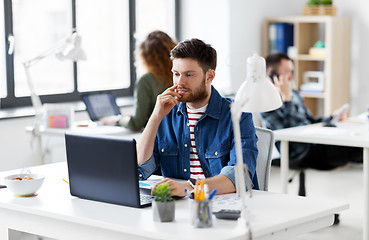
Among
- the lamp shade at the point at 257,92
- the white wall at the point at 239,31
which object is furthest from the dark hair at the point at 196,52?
the white wall at the point at 239,31

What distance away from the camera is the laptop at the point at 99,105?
4445 mm

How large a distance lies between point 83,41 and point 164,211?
145 inches

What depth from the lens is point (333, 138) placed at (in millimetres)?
3775

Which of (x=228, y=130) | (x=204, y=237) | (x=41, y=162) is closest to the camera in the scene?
(x=204, y=237)

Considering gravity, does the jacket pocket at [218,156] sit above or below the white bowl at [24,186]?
above

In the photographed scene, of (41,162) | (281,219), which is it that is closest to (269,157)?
(281,219)

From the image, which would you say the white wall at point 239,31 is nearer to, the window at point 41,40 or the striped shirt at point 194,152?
the window at point 41,40

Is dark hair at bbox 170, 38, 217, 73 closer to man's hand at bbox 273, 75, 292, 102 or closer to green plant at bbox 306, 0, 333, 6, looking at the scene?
man's hand at bbox 273, 75, 292, 102

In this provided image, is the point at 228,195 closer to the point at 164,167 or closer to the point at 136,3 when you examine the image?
the point at 164,167

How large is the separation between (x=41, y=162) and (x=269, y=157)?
6.46ft

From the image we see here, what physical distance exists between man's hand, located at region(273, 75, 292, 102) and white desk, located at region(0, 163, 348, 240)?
2221mm

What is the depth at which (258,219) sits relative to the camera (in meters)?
2.07

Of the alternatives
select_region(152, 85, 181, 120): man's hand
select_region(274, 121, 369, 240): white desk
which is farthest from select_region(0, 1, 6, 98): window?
select_region(152, 85, 181, 120): man's hand

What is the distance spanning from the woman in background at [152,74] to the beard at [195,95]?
60.6 inches
